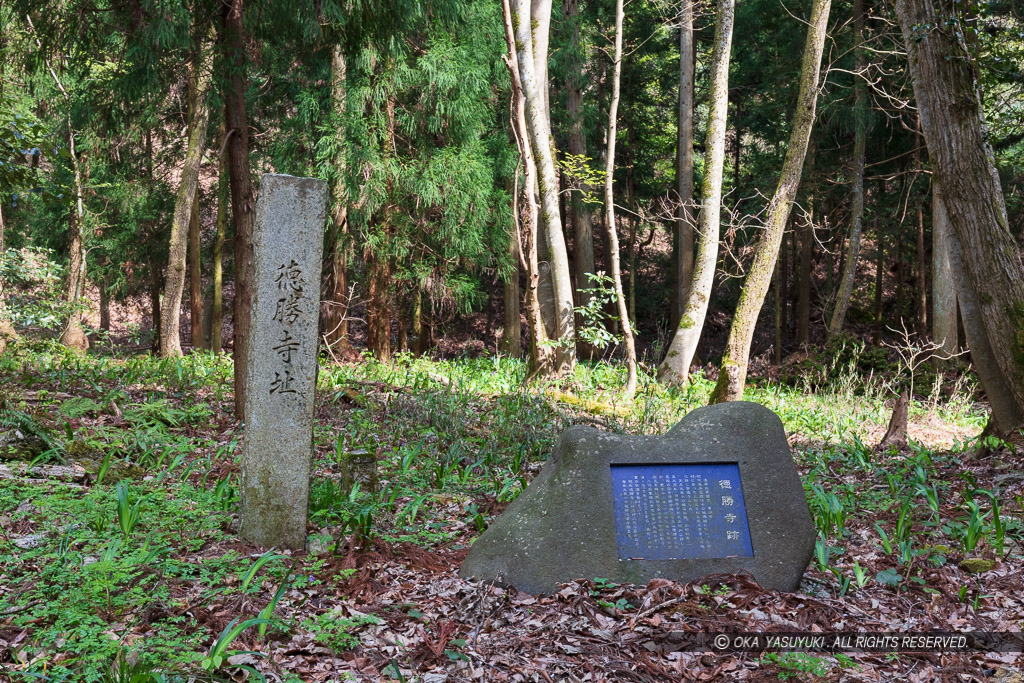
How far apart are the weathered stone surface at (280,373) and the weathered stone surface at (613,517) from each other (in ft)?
3.76

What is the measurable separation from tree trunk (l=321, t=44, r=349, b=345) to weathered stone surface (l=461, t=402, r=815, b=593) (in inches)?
283

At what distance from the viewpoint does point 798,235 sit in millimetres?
18859

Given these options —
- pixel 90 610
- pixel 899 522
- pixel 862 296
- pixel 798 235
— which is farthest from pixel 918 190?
pixel 90 610

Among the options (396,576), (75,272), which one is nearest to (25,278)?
(75,272)

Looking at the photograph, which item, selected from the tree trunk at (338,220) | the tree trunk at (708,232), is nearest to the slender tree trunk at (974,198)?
the tree trunk at (708,232)

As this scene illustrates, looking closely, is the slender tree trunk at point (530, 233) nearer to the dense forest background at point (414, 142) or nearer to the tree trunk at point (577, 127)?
the dense forest background at point (414, 142)

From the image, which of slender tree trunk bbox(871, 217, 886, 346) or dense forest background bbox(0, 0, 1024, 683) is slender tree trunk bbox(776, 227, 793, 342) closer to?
slender tree trunk bbox(871, 217, 886, 346)

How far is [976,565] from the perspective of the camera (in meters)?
4.03

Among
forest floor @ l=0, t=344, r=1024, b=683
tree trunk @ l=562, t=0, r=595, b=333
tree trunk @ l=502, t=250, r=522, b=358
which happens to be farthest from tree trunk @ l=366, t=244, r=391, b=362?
forest floor @ l=0, t=344, r=1024, b=683

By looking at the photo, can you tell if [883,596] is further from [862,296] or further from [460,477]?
[862,296]

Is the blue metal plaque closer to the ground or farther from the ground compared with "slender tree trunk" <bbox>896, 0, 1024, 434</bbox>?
closer to the ground

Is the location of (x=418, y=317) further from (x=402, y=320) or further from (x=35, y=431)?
(x=35, y=431)

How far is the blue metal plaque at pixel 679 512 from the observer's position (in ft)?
12.9

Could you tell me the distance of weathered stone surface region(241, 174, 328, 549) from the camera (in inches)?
163
